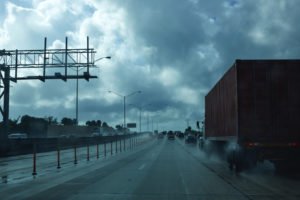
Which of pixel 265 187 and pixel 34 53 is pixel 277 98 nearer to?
pixel 265 187

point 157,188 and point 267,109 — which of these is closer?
point 157,188

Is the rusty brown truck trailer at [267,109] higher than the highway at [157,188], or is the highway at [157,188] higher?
the rusty brown truck trailer at [267,109]

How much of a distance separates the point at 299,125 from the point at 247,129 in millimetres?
2065

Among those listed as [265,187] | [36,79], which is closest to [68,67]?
[36,79]

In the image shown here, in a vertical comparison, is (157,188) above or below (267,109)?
below

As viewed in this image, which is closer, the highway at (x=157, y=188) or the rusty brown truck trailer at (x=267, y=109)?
the highway at (x=157, y=188)

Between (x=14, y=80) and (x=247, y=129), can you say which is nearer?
(x=247, y=129)

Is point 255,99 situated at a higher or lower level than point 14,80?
lower

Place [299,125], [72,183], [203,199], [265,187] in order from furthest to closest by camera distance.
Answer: [299,125] → [72,183] → [265,187] → [203,199]

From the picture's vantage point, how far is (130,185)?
1574 cm

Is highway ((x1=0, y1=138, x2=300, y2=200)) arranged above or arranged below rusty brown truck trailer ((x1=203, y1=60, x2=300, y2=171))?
below

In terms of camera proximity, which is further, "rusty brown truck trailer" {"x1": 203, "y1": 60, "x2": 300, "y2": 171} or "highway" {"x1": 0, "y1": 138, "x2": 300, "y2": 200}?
"rusty brown truck trailer" {"x1": 203, "y1": 60, "x2": 300, "y2": 171}

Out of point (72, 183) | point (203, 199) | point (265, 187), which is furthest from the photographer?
point (72, 183)

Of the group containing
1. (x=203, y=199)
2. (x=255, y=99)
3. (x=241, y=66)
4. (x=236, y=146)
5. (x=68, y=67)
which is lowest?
(x=203, y=199)
